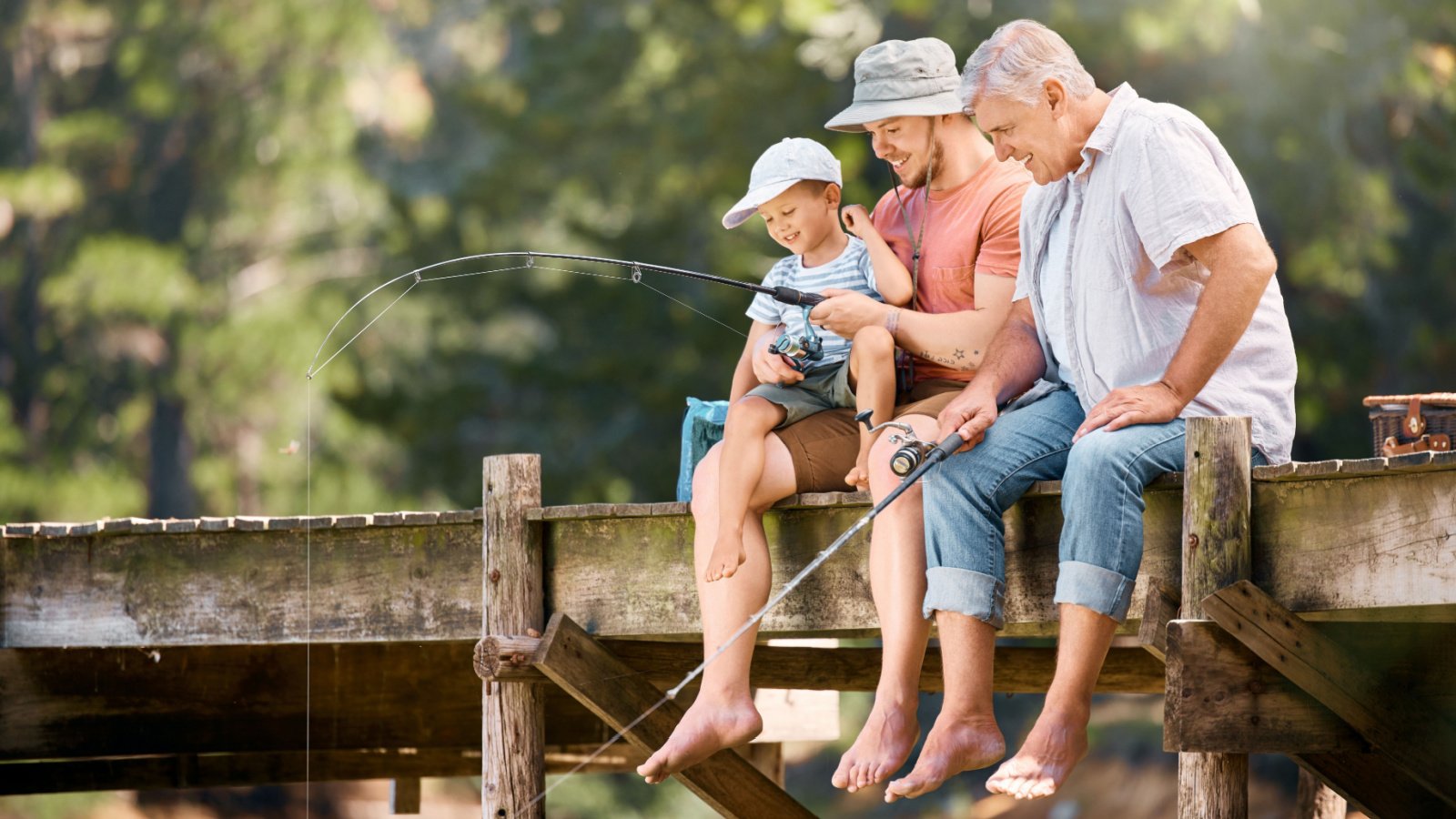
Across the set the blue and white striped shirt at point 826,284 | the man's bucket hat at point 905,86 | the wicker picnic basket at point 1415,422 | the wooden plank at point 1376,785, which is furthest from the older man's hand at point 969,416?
the wooden plank at point 1376,785

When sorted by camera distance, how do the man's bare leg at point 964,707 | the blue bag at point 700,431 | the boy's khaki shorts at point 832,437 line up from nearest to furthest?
the man's bare leg at point 964,707
the boy's khaki shorts at point 832,437
the blue bag at point 700,431

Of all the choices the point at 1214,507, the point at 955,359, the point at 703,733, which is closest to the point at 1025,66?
the point at 955,359

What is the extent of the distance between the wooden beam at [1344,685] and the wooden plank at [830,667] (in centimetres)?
112

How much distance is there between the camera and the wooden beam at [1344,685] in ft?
9.25

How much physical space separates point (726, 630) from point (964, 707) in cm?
49

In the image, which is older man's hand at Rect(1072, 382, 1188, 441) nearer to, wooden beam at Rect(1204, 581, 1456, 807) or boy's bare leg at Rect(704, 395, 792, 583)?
wooden beam at Rect(1204, 581, 1456, 807)

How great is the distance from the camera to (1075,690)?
2.85m

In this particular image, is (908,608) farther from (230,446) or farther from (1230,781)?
(230,446)

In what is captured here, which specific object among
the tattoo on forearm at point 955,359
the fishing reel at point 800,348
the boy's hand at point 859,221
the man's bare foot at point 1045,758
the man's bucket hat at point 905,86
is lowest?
the man's bare foot at point 1045,758

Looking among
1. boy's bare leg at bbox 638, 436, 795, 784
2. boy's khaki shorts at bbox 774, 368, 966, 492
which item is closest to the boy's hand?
boy's khaki shorts at bbox 774, 368, 966, 492

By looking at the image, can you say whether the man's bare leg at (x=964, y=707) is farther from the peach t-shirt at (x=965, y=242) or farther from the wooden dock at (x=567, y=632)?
the peach t-shirt at (x=965, y=242)

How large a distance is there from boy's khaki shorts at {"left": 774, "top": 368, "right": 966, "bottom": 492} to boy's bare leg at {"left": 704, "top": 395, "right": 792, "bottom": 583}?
0.22 ft

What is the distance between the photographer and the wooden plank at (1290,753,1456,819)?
376 centimetres

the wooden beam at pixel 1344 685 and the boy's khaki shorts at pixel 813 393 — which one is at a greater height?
the boy's khaki shorts at pixel 813 393
